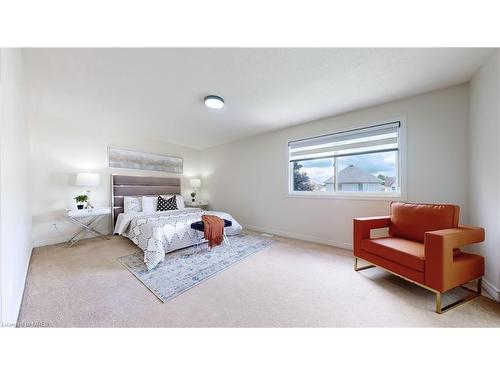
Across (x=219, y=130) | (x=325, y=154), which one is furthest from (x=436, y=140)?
(x=219, y=130)

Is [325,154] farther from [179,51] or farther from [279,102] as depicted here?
[179,51]

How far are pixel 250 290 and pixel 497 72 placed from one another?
9.88 feet

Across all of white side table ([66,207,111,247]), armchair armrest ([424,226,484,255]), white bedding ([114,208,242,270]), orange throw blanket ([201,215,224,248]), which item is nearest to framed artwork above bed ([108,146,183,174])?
white side table ([66,207,111,247])

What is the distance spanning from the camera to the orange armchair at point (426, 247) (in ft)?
4.77

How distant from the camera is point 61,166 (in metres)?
3.25

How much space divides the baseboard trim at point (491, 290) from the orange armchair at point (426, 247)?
0.09 meters

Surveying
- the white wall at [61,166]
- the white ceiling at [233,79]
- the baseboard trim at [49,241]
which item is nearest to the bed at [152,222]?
the white wall at [61,166]

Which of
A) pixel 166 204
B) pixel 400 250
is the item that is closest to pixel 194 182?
pixel 166 204

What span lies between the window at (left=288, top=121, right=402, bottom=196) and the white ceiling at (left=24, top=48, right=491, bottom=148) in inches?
18.1

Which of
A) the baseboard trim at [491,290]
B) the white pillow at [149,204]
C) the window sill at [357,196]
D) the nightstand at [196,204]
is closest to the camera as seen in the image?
the baseboard trim at [491,290]

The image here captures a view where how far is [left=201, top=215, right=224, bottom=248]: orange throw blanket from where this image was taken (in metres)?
2.77

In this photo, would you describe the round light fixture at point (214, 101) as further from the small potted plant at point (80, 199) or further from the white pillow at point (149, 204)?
the small potted plant at point (80, 199)

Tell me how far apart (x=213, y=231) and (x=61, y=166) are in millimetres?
3097

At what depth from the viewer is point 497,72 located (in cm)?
159
